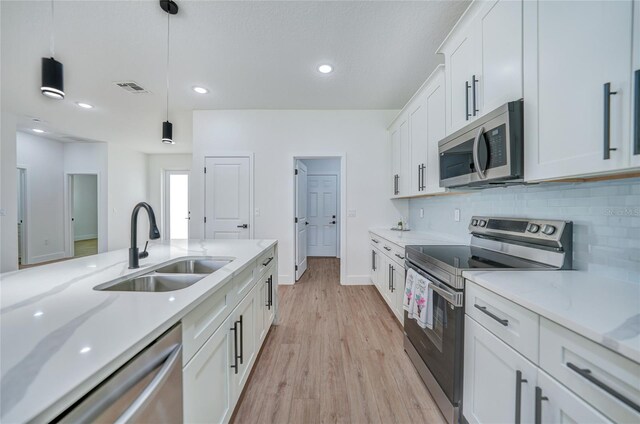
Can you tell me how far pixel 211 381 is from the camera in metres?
1.14

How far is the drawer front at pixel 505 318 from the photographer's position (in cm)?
93

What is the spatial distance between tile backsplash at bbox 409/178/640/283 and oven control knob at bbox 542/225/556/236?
0.09 m

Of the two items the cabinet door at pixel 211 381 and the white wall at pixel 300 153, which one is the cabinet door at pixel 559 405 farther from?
the white wall at pixel 300 153

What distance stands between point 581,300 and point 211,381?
5.06ft

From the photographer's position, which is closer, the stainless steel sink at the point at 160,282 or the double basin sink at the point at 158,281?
the double basin sink at the point at 158,281

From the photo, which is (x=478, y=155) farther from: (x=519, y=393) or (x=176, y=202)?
(x=176, y=202)

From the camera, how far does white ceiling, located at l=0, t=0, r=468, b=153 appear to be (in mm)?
1998

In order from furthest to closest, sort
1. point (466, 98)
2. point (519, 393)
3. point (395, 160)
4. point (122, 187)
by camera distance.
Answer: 1. point (122, 187)
2. point (395, 160)
3. point (466, 98)
4. point (519, 393)

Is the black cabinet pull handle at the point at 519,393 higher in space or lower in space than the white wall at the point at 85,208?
lower

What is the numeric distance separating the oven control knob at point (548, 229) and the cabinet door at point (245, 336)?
1826 mm

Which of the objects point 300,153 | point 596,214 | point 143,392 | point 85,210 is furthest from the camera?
point 85,210

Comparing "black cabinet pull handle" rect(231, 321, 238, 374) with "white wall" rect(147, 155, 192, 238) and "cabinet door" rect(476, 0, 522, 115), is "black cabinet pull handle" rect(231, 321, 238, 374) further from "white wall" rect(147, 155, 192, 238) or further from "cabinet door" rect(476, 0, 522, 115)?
"white wall" rect(147, 155, 192, 238)

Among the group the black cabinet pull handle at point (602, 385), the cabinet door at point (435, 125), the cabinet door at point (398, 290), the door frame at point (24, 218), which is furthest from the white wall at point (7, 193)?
the black cabinet pull handle at point (602, 385)

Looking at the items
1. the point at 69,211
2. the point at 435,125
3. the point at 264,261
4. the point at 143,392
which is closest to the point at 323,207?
the point at 435,125
